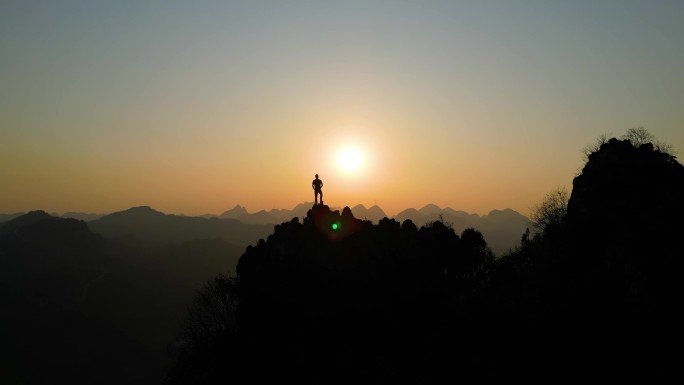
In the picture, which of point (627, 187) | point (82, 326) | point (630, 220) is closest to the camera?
point (630, 220)

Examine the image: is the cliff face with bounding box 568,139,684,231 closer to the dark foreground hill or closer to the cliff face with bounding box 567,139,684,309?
the cliff face with bounding box 567,139,684,309

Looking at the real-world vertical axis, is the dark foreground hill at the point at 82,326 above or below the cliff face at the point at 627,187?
below

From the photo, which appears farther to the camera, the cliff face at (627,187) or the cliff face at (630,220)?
the cliff face at (627,187)

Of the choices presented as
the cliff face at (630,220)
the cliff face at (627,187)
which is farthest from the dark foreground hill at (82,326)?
the cliff face at (627,187)

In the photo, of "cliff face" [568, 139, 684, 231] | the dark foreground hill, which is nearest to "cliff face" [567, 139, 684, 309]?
"cliff face" [568, 139, 684, 231]

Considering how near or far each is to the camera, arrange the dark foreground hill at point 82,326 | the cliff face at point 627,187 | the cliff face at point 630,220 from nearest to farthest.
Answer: the cliff face at point 630,220 < the cliff face at point 627,187 < the dark foreground hill at point 82,326

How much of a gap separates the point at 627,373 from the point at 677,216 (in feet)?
31.7

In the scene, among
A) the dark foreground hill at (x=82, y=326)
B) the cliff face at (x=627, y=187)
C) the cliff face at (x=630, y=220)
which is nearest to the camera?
the cliff face at (x=630, y=220)

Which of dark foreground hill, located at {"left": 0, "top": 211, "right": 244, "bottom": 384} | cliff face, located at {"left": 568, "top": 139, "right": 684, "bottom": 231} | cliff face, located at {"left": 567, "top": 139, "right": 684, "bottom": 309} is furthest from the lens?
dark foreground hill, located at {"left": 0, "top": 211, "right": 244, "bottom": 384}

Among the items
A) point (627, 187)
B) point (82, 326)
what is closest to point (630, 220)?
point (627, 187)

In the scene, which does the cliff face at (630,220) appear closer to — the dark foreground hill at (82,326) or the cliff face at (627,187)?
Result: the cliff face at (627,187)

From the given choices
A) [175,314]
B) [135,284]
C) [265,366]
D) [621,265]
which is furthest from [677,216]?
[135,284]

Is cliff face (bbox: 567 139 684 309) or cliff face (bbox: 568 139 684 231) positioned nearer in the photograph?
cliff face (bbox: 567 139 684 309)

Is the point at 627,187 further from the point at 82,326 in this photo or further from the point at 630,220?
the point at 82,326
